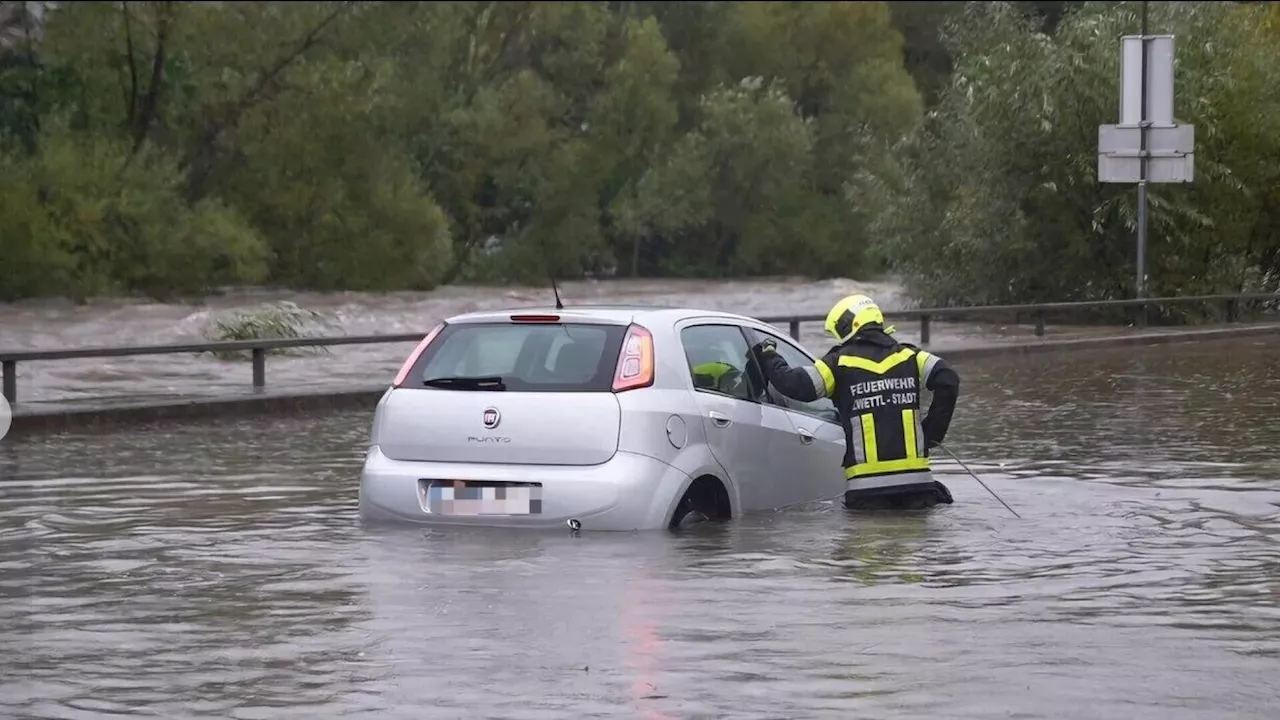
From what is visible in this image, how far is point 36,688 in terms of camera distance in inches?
312

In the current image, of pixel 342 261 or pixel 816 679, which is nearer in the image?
pixel 816 679

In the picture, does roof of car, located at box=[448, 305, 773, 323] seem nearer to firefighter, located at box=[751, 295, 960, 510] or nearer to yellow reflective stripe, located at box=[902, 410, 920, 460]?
firefighter, located at box=[751, 295, 960, 510]

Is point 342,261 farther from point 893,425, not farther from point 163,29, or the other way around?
point 893,425

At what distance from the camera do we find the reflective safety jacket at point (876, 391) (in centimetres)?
1208

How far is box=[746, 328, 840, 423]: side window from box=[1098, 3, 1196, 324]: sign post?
2464 centimetres

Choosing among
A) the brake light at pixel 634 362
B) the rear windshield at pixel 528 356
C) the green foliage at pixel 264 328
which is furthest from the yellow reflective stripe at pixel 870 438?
the green foliage at pixel 264 328

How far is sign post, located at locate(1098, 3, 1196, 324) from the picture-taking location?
36719 millimetres

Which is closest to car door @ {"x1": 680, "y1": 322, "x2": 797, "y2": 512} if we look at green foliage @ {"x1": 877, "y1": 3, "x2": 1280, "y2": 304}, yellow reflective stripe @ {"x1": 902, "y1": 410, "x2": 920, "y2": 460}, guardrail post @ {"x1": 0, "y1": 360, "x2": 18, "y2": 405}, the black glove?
the black glove

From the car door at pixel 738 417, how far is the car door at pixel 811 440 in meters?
0.10

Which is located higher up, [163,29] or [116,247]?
[163,29]

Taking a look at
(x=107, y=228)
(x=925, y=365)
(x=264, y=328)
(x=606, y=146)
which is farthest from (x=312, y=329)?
(x=925, y=365)

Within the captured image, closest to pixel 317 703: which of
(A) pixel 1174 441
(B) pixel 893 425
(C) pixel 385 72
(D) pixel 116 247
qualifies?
(B) pixel 893 425

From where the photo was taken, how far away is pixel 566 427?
36.9 ft

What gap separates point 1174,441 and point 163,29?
44.6m
